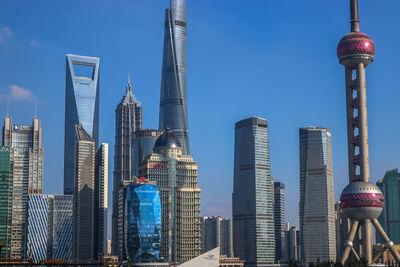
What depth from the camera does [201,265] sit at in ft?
630

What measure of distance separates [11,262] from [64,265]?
1971 cm

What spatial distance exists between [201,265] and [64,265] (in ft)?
126

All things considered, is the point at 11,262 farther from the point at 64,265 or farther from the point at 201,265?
the point at 201,265

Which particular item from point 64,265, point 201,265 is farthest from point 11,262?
point 201,265

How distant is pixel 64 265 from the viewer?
188 metres

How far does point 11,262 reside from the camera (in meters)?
197

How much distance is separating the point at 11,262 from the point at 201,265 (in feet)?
182
